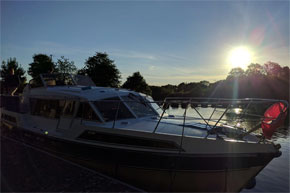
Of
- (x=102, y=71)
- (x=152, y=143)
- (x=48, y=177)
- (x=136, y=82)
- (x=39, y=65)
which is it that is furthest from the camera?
(x=136, y=82)

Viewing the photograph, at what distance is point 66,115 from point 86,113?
0.97 meters

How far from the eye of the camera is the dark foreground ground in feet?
14.3

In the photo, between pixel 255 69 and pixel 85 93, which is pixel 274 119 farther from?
pixel 255 69

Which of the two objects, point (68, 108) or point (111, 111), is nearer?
point (111, 111)

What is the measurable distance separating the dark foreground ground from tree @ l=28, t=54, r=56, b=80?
4678 cm

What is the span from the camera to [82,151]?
18.5 ft

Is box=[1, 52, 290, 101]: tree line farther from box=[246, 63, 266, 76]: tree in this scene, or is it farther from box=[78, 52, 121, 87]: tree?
box=[246, 63, 266, 76]: tree

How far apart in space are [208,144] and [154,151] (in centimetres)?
123

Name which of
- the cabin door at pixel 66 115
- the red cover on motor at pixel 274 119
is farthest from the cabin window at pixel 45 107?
the red cover on motor at pixel 274 119

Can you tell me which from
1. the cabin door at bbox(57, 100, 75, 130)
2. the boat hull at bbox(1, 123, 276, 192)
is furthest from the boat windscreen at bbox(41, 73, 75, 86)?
the boat hull at bbox(1, 123, 276, 192)

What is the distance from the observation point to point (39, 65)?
50.6 metres

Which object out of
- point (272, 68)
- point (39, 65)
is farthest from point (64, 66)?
point (272, 68)

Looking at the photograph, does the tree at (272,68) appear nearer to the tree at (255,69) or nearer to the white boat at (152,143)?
the tree at (255,69)

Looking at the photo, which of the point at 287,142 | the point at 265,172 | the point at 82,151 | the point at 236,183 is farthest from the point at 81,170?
the point at 287,142
